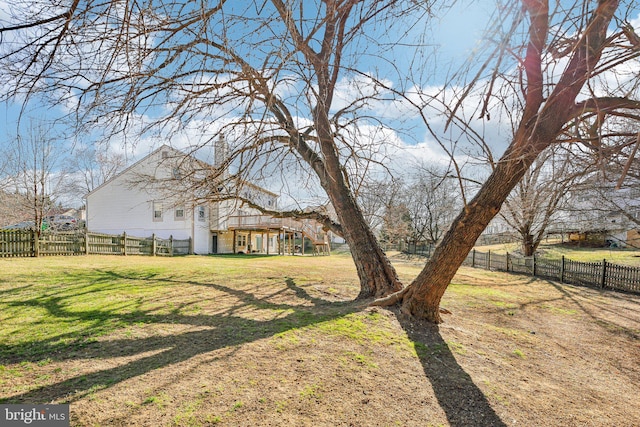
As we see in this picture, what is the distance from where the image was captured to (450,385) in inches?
113

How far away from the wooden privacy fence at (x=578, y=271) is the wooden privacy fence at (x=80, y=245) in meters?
20.9

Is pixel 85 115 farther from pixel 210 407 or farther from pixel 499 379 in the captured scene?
pixel 499 379

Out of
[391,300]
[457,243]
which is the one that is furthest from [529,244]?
[391,300]

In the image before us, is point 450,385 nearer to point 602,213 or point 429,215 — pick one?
point 602,213

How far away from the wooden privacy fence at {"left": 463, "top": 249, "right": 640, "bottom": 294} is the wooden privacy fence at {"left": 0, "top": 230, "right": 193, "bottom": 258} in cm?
2088

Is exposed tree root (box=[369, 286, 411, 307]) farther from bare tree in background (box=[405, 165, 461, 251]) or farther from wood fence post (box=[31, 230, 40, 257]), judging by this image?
bare tree in background (box=[405, 165, 461, 251])

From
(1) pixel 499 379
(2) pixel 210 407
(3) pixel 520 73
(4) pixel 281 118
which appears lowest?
(1) pixel 499 379

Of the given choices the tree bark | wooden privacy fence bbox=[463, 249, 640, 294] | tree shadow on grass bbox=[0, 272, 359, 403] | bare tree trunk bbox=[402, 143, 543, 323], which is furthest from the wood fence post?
wooden privacy fence bbox=[463, 249, 640, 294]

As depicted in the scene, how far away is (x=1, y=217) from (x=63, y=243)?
9861 millimetres

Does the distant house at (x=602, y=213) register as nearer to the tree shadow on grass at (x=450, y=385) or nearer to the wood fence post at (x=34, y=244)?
the tree shadow on grass at (x=450, y=385)

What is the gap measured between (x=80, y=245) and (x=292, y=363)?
1734 centimetres

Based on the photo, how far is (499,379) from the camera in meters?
3.10

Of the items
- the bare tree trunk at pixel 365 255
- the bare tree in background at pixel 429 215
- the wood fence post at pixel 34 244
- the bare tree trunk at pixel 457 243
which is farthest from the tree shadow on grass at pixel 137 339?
the bare tree in background at pixel 429 215

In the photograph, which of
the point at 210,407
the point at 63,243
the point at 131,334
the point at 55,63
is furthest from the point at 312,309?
the point at 63,243
